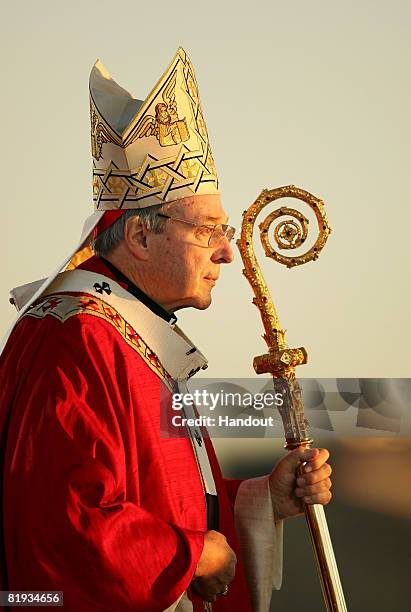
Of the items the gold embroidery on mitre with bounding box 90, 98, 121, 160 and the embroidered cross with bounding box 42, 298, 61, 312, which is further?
the gold embroidery on mitre with bounding box 90, 98, 121, 160

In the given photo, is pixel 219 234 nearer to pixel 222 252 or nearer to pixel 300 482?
pixel 222 252

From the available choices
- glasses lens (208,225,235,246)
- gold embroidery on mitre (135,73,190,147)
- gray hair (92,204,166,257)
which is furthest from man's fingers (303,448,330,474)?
gold embroidery on mitre (135,73,190,147)

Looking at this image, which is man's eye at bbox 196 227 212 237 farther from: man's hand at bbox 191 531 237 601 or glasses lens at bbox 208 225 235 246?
man's hand at bbox 191 531 237 601

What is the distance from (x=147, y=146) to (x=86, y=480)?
1023 millimetres

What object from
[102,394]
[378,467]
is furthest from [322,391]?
[102,394]

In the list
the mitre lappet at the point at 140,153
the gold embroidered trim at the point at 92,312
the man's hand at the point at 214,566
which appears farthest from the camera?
the mitre lappet at the point at 140,153

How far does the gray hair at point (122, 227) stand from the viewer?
10.9 feet

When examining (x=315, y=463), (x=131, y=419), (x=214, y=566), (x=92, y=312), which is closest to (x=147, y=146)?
(x=92, y=312)

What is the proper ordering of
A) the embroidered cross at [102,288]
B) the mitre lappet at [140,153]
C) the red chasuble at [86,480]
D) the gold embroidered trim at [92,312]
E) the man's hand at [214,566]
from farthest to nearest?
the mitre lappet at [140,153] → the embroidered cross at [102,288] → the gold embroidered trim at [92,312] → the man's hand at [214,566] → the red chasuble at [86,480]

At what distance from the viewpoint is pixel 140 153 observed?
339 cm

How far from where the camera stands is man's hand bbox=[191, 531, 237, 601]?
2.97 meters

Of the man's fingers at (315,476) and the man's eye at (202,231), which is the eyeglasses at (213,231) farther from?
the man's fingers at (315,476)

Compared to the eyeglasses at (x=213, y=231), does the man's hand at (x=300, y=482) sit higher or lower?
lower

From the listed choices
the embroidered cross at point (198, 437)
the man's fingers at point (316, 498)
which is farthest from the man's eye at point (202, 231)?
the man's fingers at point (316, 498)
